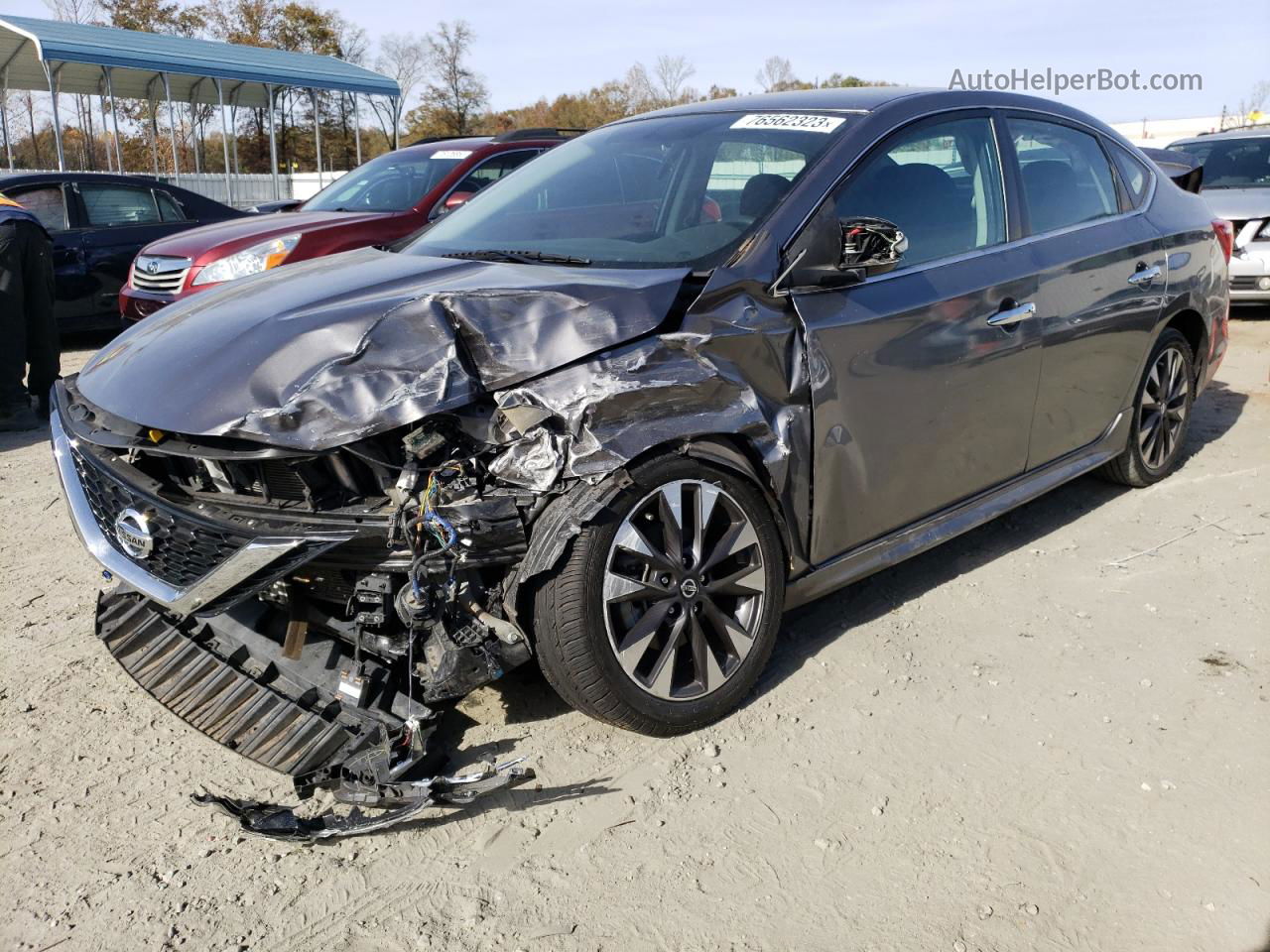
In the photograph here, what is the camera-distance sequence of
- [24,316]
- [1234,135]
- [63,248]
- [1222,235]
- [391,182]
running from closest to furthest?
[1222,235] → [24,316] → [391,182] → [63,248] → [1234,135]

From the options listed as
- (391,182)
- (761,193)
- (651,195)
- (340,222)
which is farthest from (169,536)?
(391,182)

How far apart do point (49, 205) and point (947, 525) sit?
8.82 metres

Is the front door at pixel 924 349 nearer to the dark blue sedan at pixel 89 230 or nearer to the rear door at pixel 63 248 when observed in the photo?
the dark blue sedan at pixel 89 230

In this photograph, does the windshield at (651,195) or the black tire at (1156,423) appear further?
the black tire at (1156,423)

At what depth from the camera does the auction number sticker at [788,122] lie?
11.9 ft

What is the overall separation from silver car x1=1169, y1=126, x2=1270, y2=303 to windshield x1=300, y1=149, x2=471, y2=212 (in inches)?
262

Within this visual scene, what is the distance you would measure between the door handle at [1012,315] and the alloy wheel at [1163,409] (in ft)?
4.42

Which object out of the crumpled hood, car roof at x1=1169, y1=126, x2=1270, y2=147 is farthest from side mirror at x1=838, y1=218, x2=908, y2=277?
car roof at x1=1169, y1=126, x2=1270, y2=147

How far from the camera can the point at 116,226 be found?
973 cm

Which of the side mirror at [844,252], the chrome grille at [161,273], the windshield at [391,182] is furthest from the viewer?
the windshield at [391,182]

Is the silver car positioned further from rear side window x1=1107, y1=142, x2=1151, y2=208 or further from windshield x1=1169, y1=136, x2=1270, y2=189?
rear side window x1=1107, y1=142, x2=1151, y2=208

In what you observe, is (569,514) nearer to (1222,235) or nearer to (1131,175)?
(1131,175)

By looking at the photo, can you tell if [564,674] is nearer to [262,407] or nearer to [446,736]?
[446,736]

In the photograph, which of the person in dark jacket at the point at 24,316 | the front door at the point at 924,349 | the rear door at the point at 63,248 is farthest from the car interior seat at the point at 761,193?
the rear door at the point at 63,248
